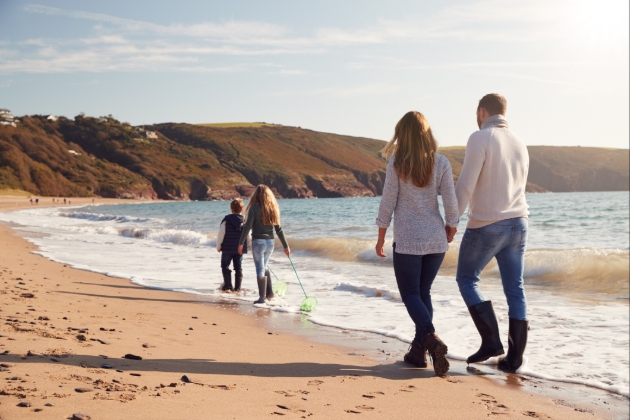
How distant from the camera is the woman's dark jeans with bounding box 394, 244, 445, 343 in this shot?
4539 millimetres

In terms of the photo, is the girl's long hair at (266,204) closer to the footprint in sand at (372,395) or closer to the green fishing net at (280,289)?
the green fishing net at (280,289)

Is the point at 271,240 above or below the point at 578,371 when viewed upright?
above

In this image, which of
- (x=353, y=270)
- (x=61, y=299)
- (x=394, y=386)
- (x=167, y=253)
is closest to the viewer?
(x=394, y=386)

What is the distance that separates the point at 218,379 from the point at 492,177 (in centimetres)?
251

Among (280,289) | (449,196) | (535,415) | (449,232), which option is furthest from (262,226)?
(535,415)

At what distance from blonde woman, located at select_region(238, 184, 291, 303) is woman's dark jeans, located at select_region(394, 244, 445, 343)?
11.9 ft

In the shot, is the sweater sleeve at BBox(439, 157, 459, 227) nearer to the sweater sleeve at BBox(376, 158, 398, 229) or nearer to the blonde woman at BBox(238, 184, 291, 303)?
the sweater sleeve at BBox(376, 158, 398, 229)

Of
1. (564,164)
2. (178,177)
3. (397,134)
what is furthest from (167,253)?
(564,164)

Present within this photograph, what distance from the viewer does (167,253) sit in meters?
15.7

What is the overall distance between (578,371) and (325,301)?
414 centimetres

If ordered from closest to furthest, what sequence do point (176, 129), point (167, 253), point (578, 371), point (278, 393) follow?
point (278, 393) → point (578, 371) → point (167, 253) → point (176, 129)

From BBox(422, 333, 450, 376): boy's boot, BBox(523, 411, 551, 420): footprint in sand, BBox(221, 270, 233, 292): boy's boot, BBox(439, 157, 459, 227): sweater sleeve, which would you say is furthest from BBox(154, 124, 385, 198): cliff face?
BBox(523, 411, 551, 420): footprint in sand

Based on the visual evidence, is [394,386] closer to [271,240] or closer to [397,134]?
[397,134]

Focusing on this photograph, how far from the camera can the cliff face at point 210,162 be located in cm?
10544
